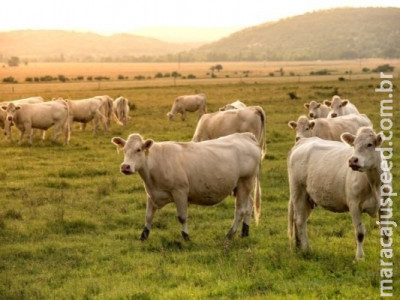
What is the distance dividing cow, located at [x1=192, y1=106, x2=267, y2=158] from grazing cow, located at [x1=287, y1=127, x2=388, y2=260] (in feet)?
22.3

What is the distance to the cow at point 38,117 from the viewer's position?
22.9 meters

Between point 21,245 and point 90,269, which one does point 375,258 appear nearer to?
point 90,269

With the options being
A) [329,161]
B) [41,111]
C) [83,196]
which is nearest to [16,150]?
[41,111]

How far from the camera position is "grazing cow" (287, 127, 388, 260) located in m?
8.28

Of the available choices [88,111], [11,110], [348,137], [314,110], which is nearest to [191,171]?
[348,137]

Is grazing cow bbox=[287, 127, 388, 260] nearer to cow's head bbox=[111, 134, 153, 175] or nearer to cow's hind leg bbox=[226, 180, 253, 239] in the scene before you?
cow's hind leg bbox=[226, 180, 253, 239]

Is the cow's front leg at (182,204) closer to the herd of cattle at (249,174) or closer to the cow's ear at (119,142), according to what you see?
the herd of cattle at (249,174)

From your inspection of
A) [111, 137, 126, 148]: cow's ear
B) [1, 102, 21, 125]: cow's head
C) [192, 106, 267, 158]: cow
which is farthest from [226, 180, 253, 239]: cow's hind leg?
[1, 102, 21, 125]: cow's head

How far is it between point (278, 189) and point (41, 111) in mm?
12020

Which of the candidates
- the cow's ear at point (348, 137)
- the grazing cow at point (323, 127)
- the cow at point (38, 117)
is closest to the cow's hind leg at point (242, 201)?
the cow's ear at point (348, 137)

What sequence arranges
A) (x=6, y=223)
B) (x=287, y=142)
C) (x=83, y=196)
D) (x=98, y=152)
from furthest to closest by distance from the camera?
(x=287, y=142), (x=98, y=152), (x=83, y=196), (x=6, y=223)

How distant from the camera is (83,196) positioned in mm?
14188

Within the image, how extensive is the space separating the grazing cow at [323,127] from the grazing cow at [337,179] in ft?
19.3

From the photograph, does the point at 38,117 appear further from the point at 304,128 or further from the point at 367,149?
the point at 367,149
